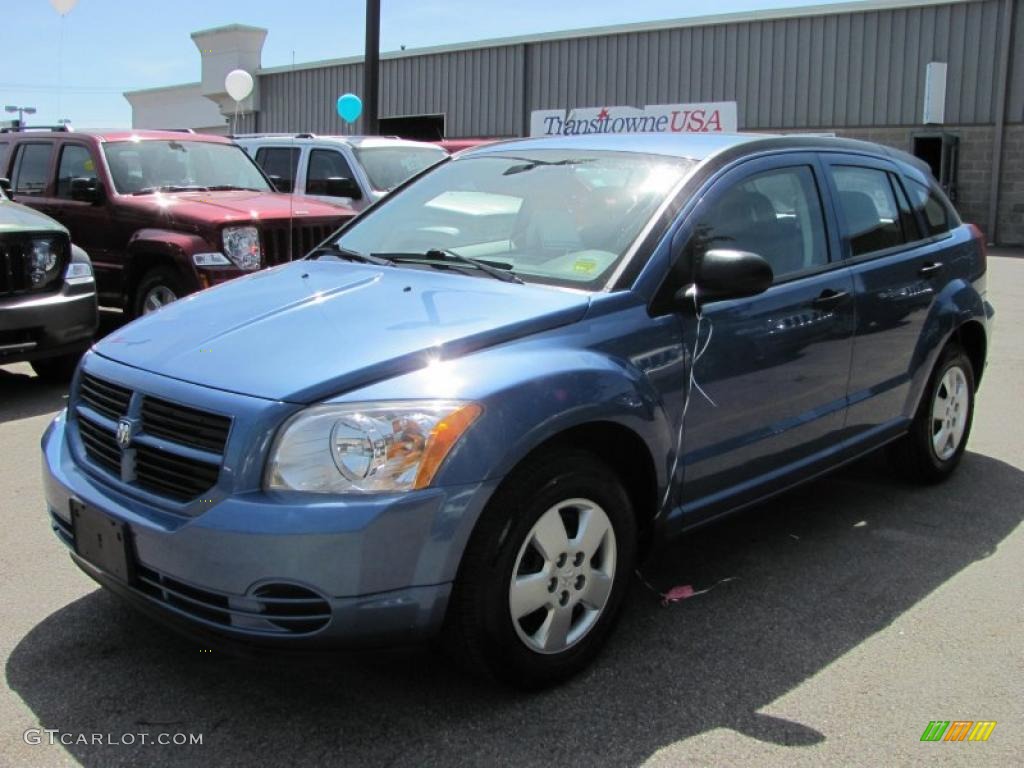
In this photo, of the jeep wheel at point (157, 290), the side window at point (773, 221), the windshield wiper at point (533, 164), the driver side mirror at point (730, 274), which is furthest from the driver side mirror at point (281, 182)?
the driver side mirror at point (730, 274)

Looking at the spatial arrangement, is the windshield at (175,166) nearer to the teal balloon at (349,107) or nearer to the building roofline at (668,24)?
the teal balloon at (349,107)

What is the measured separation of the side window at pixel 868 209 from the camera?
14.6 feet

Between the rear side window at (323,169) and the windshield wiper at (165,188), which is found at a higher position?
→ the rear side window at (323,169)

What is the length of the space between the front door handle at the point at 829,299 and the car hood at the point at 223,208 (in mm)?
4925

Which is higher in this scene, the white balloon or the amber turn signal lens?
the white balloon

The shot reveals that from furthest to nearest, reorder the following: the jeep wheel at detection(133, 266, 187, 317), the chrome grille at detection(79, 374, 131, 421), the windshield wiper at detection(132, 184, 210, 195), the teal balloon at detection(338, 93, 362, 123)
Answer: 1. the teal balloon at detection(338, 93, 362, 123)
2. the windshield wiper at detection(132, 184, 210, 195)
3. the jeep wheel at detection(133, 266, 187, 317)
4. the chrome grille at detection(79, 374, 131, 421)

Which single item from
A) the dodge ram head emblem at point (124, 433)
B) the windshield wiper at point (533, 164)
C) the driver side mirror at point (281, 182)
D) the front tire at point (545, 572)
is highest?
the driver side mirror at point (281, 182)

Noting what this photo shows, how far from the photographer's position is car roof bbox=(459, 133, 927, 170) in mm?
3956

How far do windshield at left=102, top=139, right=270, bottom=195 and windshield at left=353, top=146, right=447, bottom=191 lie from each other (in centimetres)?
144

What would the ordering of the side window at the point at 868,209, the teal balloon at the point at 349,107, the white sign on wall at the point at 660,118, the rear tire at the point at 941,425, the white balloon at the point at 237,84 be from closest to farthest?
the side window at the point at 868,209
the rear tire at the point at 941,425
the white balloon at the point at 237,84
the teal balloon at the point at 349,107
the white sign on wall at the point at 660,118

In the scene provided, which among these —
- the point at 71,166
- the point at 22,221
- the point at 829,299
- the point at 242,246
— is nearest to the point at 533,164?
the point at 829,299

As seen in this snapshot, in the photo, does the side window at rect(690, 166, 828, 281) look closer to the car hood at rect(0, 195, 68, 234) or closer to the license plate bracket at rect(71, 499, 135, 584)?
the license plate bracket at rect(71, 499, 135, 584)

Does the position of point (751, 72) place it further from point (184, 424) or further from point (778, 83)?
point (184, 424)

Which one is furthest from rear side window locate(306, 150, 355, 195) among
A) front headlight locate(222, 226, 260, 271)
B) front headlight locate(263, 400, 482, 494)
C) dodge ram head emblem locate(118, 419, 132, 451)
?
front headlight locate(263, 400, 482, 494)
